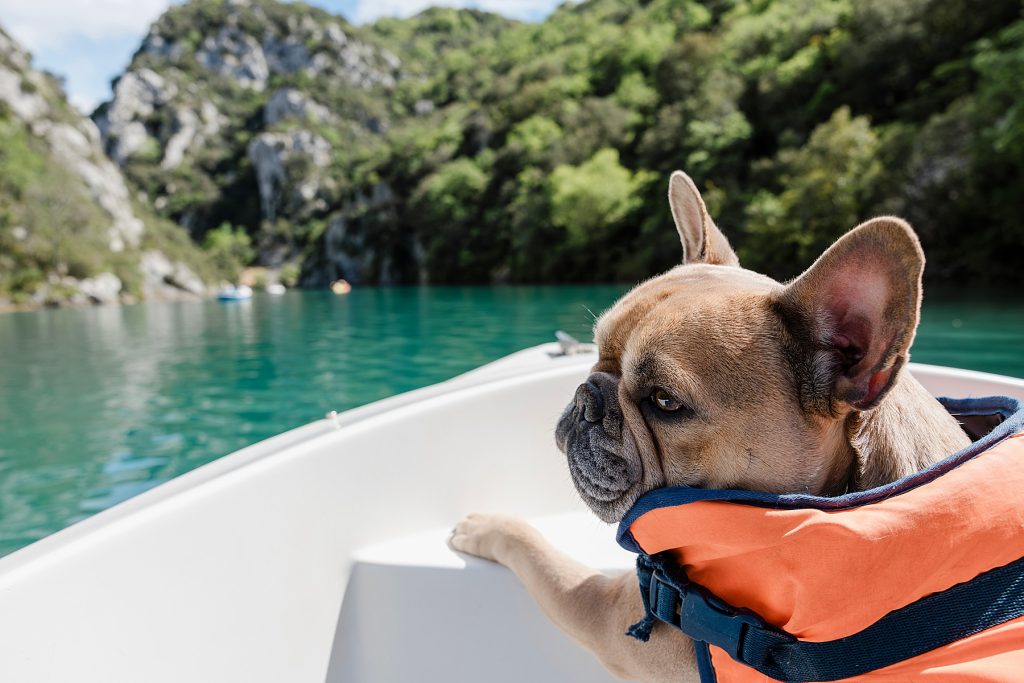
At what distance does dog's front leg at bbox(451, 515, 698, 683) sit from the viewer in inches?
54.4

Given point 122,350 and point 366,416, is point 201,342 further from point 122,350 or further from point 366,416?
point 366,416

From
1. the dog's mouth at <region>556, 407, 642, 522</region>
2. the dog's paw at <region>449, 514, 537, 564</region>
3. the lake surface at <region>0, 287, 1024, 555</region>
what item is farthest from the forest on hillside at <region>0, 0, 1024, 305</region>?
the dog's mouth at <region>556, 407, 642, 522</region>

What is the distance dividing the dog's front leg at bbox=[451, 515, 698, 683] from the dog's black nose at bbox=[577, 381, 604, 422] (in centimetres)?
47

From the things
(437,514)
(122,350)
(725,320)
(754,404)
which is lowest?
(122,350)

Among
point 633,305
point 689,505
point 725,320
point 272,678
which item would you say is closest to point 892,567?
point 689,505

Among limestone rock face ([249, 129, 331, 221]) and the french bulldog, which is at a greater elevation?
limestone rock face ([249, 129, 331, 221])

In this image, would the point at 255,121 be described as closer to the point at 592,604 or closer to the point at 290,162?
the point at 290,162

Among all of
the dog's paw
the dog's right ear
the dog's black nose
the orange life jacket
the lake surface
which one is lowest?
the lake surface

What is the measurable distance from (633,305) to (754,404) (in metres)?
0.38

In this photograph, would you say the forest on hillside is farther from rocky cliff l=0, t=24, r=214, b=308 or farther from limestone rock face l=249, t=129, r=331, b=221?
rocky cliff l=0, t=24, r=214, b=308

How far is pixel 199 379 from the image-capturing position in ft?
34.4

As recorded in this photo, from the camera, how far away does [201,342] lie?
16.5m

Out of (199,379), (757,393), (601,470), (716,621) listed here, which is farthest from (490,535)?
(199,379)

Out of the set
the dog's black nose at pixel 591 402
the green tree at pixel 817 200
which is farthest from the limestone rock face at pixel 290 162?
the dog's black nose at pixel 591 402
